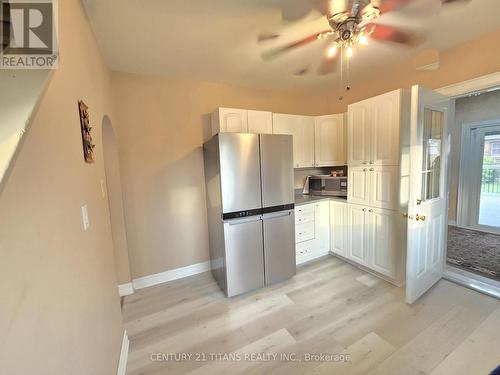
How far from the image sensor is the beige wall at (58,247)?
1.84ft

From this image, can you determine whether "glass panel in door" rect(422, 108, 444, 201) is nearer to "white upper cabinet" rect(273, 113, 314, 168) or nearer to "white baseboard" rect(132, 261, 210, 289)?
"white upper cabinet" rect(273, 113, 314, 168)

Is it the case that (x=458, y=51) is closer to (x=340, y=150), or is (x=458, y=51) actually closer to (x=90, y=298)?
(x=340, y=150)

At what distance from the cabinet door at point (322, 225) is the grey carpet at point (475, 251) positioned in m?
1.58

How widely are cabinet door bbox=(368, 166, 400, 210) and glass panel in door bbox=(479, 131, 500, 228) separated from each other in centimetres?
315

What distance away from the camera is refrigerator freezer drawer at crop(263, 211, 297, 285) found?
2504 millimetres

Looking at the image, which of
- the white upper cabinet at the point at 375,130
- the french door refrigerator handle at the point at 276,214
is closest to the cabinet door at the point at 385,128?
the white upper cabinet at the point at 375,130

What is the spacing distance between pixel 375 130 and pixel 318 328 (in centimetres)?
214

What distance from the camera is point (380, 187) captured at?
245cm

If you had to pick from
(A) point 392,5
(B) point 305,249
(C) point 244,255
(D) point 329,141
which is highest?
(A) point 392,5

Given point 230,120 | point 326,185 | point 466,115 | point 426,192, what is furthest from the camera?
point 466,115

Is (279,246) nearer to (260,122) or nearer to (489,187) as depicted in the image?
(260,122)

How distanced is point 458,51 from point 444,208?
1646mm

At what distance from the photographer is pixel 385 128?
2359 millimetres

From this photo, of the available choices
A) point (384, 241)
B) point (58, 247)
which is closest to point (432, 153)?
point (384, 241)
